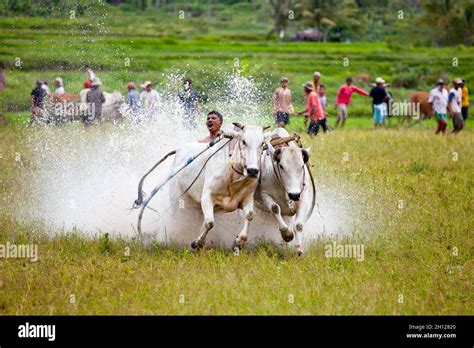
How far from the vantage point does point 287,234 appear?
34.7 ft

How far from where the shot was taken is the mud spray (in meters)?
11.5

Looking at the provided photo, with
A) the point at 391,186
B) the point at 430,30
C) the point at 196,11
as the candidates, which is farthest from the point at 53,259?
the point at 196,11

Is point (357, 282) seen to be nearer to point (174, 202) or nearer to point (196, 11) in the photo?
point (174, 202)

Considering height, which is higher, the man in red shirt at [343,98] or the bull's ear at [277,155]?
the bull's ear at [277,155]

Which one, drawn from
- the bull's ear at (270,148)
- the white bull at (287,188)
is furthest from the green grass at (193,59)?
the bull's ear at (270,148)

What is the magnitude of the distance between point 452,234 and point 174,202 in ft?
10.5

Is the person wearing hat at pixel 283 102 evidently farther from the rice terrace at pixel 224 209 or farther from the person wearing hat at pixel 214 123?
the person wearing hat at pixel 214 123

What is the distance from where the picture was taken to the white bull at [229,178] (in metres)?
10.4

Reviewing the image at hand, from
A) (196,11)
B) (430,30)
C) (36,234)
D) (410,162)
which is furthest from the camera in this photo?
(196,11)

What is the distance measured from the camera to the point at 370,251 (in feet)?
36.1

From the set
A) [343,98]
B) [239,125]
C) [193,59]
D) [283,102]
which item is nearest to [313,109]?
[283,102]

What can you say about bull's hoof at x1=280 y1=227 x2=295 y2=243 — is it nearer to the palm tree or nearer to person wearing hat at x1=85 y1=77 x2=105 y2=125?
person wearing hat at x1=85 y1=77 x2=105 y2=125

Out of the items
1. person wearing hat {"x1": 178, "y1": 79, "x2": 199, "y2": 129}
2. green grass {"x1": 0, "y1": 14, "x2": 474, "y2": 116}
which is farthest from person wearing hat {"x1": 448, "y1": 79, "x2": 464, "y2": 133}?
person wearing hat {"x1": 178, "y1": 79, "x2": 199, "y2": 129}

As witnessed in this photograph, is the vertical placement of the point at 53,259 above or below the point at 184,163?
below
